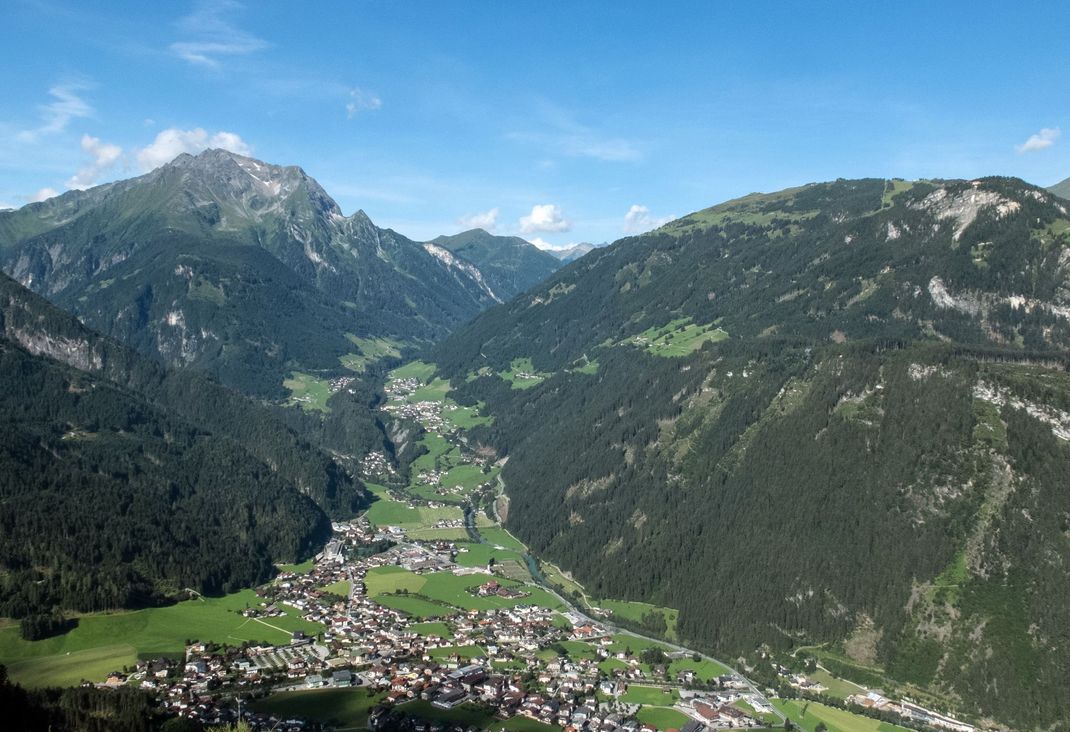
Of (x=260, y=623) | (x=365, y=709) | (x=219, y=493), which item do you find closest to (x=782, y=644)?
(x=365, y=709)

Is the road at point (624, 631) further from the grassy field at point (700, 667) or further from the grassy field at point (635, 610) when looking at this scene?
the grassy field at point (635, 610)

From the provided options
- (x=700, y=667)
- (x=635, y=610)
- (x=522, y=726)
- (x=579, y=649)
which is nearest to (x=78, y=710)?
(x=522, y=726)

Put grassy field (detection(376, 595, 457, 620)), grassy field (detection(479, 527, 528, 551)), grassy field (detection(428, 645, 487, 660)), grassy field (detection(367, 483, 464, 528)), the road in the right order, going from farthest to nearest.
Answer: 1. grassy field (detection(367, 483, 464, 528))
2. grassy field (detection(479, 527, 528, 551))
3. grassy field (detection(376, 595, 457, 620))
4. grassy field (detection(428, 645, 487, 660))
5. the road

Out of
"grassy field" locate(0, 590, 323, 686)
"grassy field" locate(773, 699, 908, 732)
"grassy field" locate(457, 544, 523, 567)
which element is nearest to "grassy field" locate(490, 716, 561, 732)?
"grassy field" locate(773, 699, 908, 732)

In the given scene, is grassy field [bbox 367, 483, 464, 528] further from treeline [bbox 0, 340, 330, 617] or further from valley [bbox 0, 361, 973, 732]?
valley [bbox 0, 361, 973, 732]

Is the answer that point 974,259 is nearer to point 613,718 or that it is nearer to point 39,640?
point 613,718

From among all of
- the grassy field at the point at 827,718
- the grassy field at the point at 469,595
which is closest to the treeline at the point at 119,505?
the grassy field at the point at 469,595
